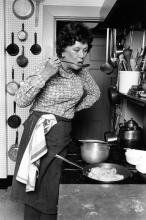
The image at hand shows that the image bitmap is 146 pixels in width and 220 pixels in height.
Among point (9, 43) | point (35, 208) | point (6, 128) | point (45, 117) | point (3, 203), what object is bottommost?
point (3, 203)

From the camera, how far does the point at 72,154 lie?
79.2 inches

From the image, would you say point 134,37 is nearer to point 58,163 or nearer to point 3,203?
point 58,163

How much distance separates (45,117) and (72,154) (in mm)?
335

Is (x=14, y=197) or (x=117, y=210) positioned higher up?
(x=117, y=210)

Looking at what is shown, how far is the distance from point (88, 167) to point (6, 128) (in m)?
2.20

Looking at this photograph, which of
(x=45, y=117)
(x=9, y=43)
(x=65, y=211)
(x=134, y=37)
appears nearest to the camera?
(x=65, y=211)

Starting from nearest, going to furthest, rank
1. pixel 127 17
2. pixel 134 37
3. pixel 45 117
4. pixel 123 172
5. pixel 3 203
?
pixel 123 172
pixel 45 117
pixel 127 17
pixel 134 37
pixel 3 203

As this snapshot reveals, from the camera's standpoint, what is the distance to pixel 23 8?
3.39m

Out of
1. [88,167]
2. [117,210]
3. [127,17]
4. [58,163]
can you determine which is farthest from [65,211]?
[127,17]

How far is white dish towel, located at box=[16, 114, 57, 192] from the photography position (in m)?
1.83

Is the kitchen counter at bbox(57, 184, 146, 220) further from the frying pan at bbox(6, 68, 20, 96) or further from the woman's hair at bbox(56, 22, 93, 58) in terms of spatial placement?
the frying pan at bbox(6, 68, 20, 96)

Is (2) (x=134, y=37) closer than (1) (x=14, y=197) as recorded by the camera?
No

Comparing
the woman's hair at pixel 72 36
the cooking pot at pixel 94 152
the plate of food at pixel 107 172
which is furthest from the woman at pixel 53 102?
the plate of food at pixel 107 172

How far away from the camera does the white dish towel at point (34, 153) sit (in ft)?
6.00
